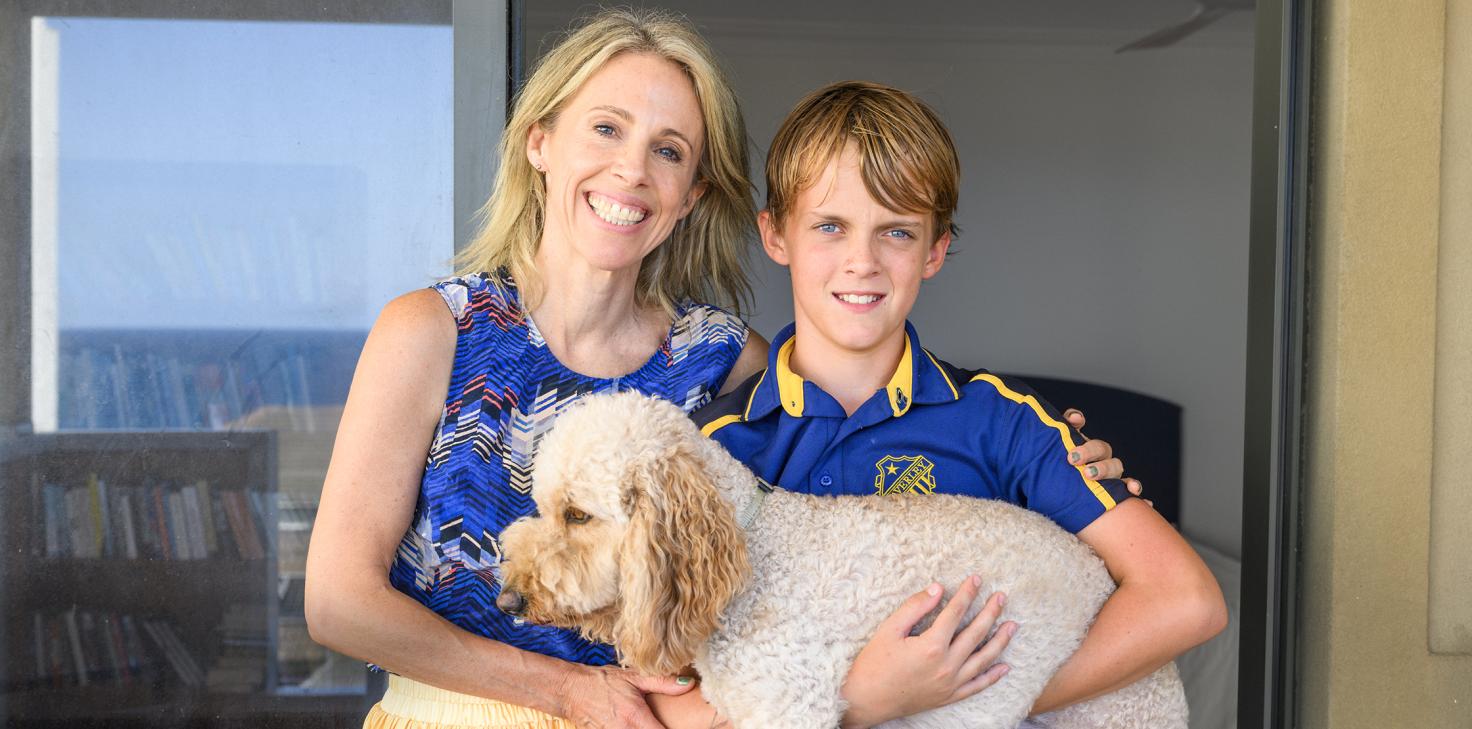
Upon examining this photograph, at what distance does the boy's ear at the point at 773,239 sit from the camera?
190 cm

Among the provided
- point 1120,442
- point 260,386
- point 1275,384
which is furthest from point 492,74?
point 1120,442

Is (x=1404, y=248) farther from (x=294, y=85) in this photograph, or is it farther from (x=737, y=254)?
(x=294, y=85)

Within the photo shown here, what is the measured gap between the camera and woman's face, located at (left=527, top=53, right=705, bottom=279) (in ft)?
6.01

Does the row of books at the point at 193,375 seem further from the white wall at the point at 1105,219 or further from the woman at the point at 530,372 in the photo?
the white wall at the point at 1105,219

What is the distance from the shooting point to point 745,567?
1431 millimetres

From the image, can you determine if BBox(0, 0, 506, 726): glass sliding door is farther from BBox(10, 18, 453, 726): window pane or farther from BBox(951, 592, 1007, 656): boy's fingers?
BBox(951, 592, 1007, 656): boy's fingers

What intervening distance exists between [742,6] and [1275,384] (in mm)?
3307

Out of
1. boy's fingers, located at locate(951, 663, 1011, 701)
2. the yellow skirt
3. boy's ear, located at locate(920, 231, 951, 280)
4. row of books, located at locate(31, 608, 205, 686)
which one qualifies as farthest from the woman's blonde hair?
row of books, located at locate(31, 608, 205, 686)

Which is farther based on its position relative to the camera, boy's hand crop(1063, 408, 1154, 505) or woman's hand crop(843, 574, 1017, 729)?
boy's hand crop(1063, 408, 1154, 505)

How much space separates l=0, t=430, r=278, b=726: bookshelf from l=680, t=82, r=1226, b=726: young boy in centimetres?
165

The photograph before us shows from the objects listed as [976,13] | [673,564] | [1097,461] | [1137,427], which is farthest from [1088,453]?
[1137,427]

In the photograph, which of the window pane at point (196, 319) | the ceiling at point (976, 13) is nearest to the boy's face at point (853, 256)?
the window pane at point (196, 319)

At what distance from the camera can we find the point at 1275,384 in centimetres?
258

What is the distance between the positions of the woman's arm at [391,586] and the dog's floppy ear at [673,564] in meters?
0.21
